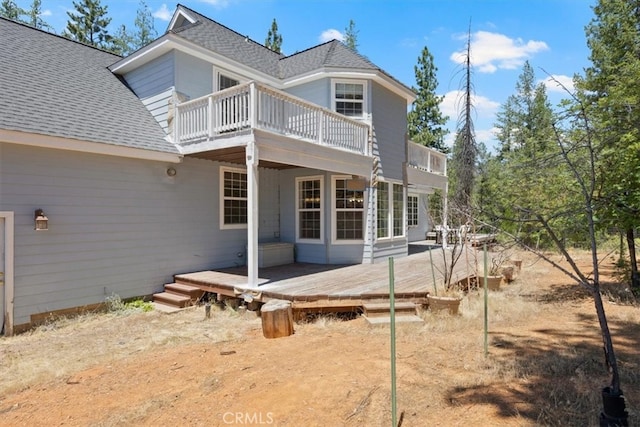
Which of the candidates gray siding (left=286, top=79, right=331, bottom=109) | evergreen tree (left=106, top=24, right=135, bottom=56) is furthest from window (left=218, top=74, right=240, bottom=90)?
evergreen tree (left=106, top=24, right=135, bottom=56)

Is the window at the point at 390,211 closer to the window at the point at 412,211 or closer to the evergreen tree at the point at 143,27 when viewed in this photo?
the window at the point at 412,211

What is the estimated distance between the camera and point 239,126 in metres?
7.09

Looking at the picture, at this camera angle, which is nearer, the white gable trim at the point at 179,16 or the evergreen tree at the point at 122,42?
the white gable trim at the point at 179,16

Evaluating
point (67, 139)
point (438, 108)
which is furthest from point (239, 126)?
point (438, 108)

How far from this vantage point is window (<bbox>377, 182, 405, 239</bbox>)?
35.1 feet

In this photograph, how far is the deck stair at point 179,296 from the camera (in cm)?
743

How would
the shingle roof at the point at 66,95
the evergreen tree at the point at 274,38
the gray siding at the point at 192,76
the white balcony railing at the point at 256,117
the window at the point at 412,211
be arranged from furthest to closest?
the evergreen tree at the point at 274,38 → the window at the point at 412,211 → the gray siding at the point at 192,76 → the white balcony railing at the point at 256,117 → the shingle roof at the point at 66,95

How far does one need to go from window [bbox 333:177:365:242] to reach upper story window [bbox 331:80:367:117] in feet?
6.51

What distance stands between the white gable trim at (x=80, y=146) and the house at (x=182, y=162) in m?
0.02

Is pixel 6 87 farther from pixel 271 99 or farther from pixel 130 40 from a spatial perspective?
pixel 130 40

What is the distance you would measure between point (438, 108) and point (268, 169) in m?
19.4

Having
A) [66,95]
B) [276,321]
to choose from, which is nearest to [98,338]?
[276,321]

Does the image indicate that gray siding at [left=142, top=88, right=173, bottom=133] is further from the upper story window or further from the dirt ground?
the dirt ground

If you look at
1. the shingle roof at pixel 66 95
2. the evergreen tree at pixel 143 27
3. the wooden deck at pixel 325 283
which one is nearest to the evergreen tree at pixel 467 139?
the wooden deck at pixel 325 283
